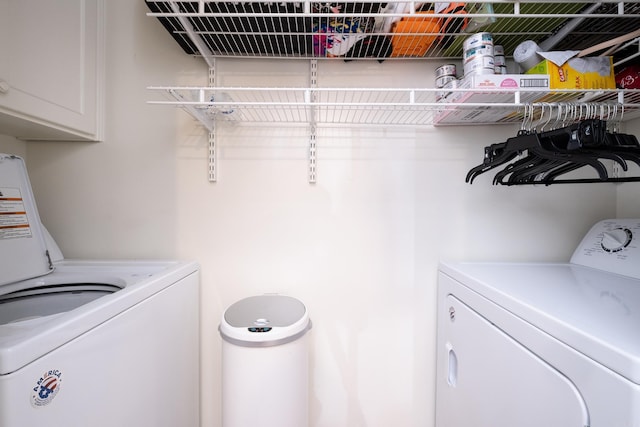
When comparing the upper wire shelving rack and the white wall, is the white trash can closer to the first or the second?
the white wall

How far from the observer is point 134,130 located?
1322 millimetres

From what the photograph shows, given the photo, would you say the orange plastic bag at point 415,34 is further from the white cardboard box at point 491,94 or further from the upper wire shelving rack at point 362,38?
the white cardboard box at point 491,94

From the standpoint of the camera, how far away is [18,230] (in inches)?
41.4

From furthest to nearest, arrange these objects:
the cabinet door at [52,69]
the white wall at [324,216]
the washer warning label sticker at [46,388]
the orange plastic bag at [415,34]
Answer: the white wall at [324,216]
the orange plastic bag at [415,34]
the cabinet door at [52,69]
the washer warning label sticker at [46,388]

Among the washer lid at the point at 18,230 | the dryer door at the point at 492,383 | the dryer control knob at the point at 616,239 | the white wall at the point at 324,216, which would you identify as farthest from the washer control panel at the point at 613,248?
the washer lid at the point at 18,230

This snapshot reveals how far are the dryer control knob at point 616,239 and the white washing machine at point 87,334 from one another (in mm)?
1817

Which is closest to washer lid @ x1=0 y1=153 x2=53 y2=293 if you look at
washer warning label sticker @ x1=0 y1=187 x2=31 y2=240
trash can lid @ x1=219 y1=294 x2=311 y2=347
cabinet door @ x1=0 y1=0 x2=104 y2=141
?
washer warning label sticker @ x1=0 y1=187 x2=31 y2=240

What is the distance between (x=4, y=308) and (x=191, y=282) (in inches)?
23.7

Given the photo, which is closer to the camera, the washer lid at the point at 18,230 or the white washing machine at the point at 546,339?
the white washing machine at the point at 546,339

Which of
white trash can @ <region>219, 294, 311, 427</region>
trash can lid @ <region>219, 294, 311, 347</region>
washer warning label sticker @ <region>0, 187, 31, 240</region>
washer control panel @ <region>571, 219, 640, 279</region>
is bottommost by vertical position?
white trash can @ <region>219, 294, 311, 427</region>

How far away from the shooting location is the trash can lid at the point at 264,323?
93cm

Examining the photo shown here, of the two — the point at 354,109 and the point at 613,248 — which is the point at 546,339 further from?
the point at 354,109

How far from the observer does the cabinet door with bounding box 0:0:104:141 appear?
3.03 ft

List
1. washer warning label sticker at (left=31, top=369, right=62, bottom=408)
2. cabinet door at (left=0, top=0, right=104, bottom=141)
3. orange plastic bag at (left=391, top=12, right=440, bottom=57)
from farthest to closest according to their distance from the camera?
orange plastic bag at (left=391, top=12, right=440, bottom=57), cabinet door at (left=0, top=0, right=104, bottom=141), washer warning label sticker at (left=31, top=369, right=62, bottom=408)
